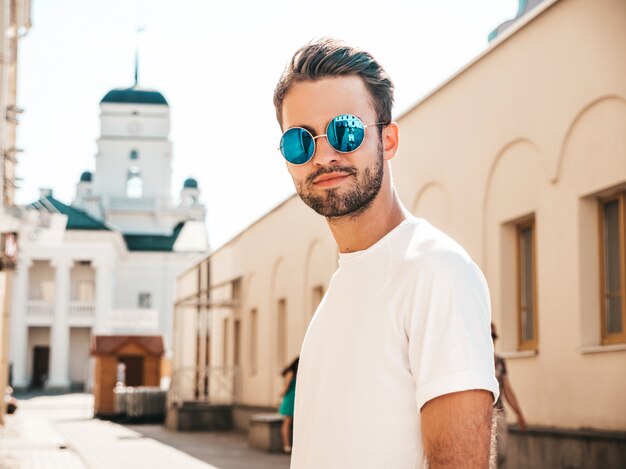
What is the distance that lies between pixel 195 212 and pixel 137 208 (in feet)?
18.9

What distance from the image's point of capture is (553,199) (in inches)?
530

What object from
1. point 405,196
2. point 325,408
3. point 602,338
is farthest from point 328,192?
point 405,196

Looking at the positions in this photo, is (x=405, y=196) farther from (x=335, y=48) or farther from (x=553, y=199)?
(x=335, y=48)

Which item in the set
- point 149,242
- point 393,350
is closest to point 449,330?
point 393,350

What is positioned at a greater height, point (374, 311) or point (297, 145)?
point (297, 145)

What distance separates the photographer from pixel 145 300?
8656 centimetres

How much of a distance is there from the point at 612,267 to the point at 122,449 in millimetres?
12509

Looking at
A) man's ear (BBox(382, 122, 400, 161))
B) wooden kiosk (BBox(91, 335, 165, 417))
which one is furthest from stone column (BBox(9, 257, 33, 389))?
man's ear (BBox(382, 122, 400, 161))

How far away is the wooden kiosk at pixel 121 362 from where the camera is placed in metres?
36.7

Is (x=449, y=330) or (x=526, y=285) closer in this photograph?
(x=449, y=330)

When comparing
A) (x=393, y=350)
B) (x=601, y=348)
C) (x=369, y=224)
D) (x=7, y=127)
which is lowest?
(x=393, y=350)

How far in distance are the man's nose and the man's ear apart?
5.3 inches

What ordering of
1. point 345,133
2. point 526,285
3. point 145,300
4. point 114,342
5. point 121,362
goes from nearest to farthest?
1. point 345,133
2. point 526,285
3. point 114,342
4. point 121,362
5. point 145,300

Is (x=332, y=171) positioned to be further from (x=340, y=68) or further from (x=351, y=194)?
(x=340, y=68)
